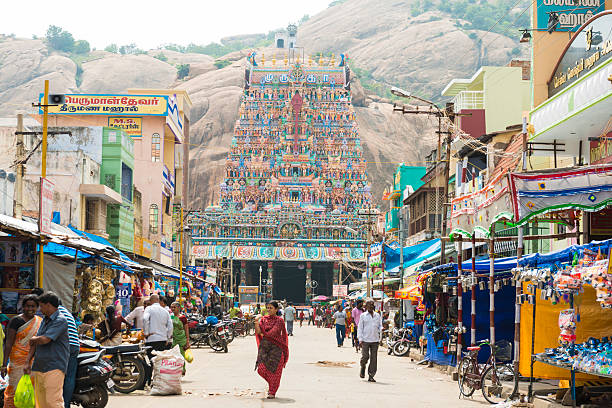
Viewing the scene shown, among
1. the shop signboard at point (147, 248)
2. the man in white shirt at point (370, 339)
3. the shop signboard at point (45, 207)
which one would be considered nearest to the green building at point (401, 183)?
the shop signboard at point (147, 248)

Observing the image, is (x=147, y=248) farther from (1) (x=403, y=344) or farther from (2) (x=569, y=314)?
(2) (x=569, y=314)

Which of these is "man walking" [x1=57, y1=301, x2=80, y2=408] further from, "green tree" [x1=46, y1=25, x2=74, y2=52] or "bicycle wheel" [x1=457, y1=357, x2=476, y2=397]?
"green tree" [x1=46, y1=25, x2=74, y2=52]

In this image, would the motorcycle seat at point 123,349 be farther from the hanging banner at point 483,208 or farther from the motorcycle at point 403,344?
the motorcycle at point 403,344

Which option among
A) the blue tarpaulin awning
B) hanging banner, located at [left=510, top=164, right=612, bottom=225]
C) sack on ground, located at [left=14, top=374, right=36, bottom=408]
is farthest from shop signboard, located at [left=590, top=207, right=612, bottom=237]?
sack on ground, located at [left=14, top=374, right=36, bottom=408]

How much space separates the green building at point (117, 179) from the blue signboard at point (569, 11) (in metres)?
19.0

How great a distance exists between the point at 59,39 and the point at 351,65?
61408 millimetres

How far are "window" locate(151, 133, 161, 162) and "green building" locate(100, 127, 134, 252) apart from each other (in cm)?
1028

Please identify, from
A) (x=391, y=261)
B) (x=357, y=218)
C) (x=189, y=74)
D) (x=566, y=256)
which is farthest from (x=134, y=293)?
(x=189, y=74)

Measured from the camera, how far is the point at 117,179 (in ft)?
112

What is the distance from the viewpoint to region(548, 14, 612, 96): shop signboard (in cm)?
1597

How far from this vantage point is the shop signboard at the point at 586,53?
52.4 feet

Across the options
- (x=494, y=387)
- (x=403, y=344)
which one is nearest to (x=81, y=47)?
(x=403, y=344)

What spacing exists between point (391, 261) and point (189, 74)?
361ft

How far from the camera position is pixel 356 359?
23.7 meters
